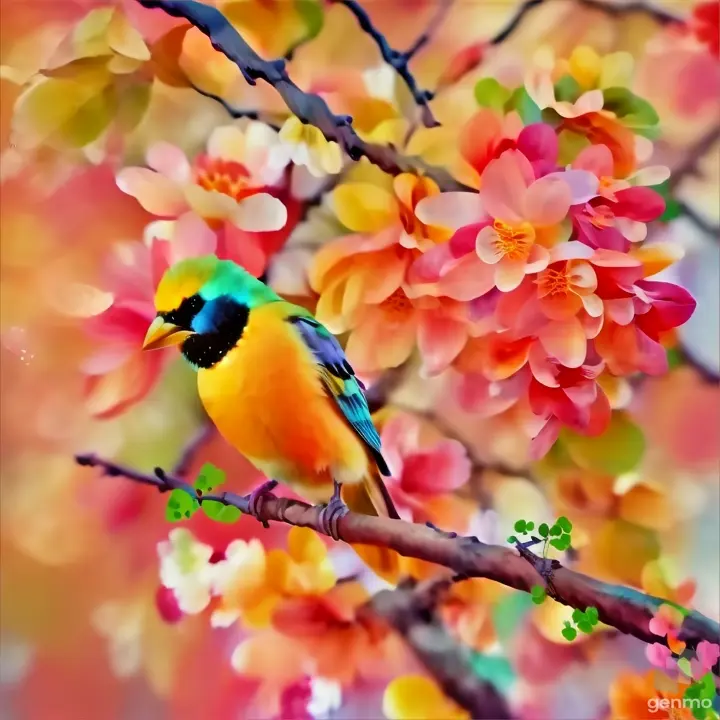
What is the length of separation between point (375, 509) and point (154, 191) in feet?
1.55

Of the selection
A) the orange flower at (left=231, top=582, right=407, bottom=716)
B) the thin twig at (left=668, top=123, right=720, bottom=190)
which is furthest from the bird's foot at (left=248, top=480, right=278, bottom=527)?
the thin twig at (left=668, top=123, right=720, bottom=190)

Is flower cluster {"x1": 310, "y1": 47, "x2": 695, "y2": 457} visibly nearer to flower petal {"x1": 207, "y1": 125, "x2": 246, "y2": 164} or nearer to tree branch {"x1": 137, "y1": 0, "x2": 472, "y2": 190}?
tree branch {"x1": 137, "y1": 0, "x2": 472, "y2": 190}

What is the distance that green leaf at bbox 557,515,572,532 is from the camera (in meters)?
0.79

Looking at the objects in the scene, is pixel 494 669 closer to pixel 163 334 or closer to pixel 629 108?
pixel 163 334

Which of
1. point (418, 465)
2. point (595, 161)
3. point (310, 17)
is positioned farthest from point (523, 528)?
point (310, 17)

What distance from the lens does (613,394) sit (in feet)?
2.64

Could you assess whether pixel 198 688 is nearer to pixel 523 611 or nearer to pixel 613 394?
pixel 523 611

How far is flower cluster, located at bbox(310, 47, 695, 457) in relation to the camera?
80 centimetres

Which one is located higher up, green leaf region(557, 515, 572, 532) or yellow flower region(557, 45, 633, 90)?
yellow flower region(557, 45, 633, 90)

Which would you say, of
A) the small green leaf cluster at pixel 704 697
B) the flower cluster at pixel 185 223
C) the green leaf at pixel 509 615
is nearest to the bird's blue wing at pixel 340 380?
the flower cluster at pixel 185 223

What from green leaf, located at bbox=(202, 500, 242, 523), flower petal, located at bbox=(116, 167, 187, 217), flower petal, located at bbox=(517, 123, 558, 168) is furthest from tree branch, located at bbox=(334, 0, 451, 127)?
green leaf, located at bbox=(202, 500, 242, 523)

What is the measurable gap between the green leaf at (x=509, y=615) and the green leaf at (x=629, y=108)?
608mm

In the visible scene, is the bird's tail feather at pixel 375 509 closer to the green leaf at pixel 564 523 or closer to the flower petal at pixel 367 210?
the green leaf at pixel 564 523

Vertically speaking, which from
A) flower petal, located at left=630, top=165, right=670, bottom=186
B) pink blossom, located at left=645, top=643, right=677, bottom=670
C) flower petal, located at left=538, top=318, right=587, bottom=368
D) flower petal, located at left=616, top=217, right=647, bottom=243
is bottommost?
pink blossom, located at left=645, top=643, right=677, bottom=670
